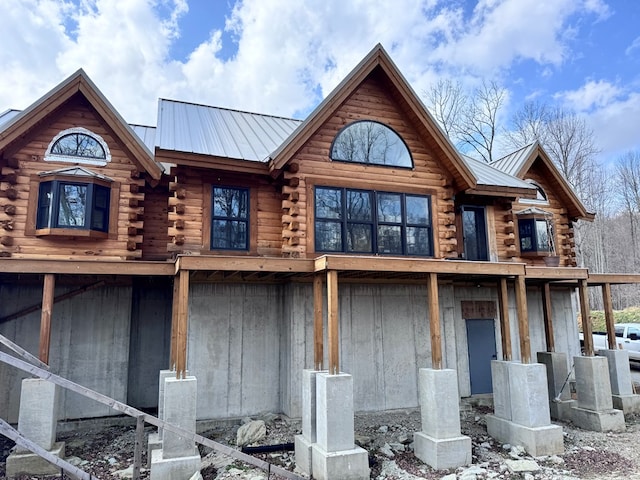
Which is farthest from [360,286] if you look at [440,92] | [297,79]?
[297,79]

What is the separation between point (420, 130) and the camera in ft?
35.3

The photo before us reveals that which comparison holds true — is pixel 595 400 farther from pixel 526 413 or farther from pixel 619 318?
pixel 619 318

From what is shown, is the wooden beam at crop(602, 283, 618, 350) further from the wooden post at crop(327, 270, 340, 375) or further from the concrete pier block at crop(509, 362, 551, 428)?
the wooden post at crop(327, 270, 340, 375)

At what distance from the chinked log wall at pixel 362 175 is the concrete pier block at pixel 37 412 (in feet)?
16.9

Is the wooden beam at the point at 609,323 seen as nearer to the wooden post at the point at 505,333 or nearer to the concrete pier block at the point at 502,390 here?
the wooden post at the point at 505,333

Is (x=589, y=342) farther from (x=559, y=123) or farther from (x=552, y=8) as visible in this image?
(x=559, y=123)

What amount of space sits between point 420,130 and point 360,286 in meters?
4.23

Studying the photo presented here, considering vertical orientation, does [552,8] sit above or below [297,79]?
below

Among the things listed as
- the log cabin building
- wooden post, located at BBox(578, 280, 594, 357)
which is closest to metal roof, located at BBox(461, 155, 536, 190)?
the log cabin building

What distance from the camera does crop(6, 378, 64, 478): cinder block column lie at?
283 inches

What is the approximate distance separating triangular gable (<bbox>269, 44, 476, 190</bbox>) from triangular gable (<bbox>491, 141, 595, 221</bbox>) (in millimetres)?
3820

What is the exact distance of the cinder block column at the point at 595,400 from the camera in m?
9.46

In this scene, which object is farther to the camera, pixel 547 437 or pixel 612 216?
pixel 612 216

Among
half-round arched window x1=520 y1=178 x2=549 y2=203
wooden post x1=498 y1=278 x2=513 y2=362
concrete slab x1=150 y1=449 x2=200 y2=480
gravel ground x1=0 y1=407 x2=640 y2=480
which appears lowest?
gravel ground x1=0 y1=407 x2=640 y2=480
